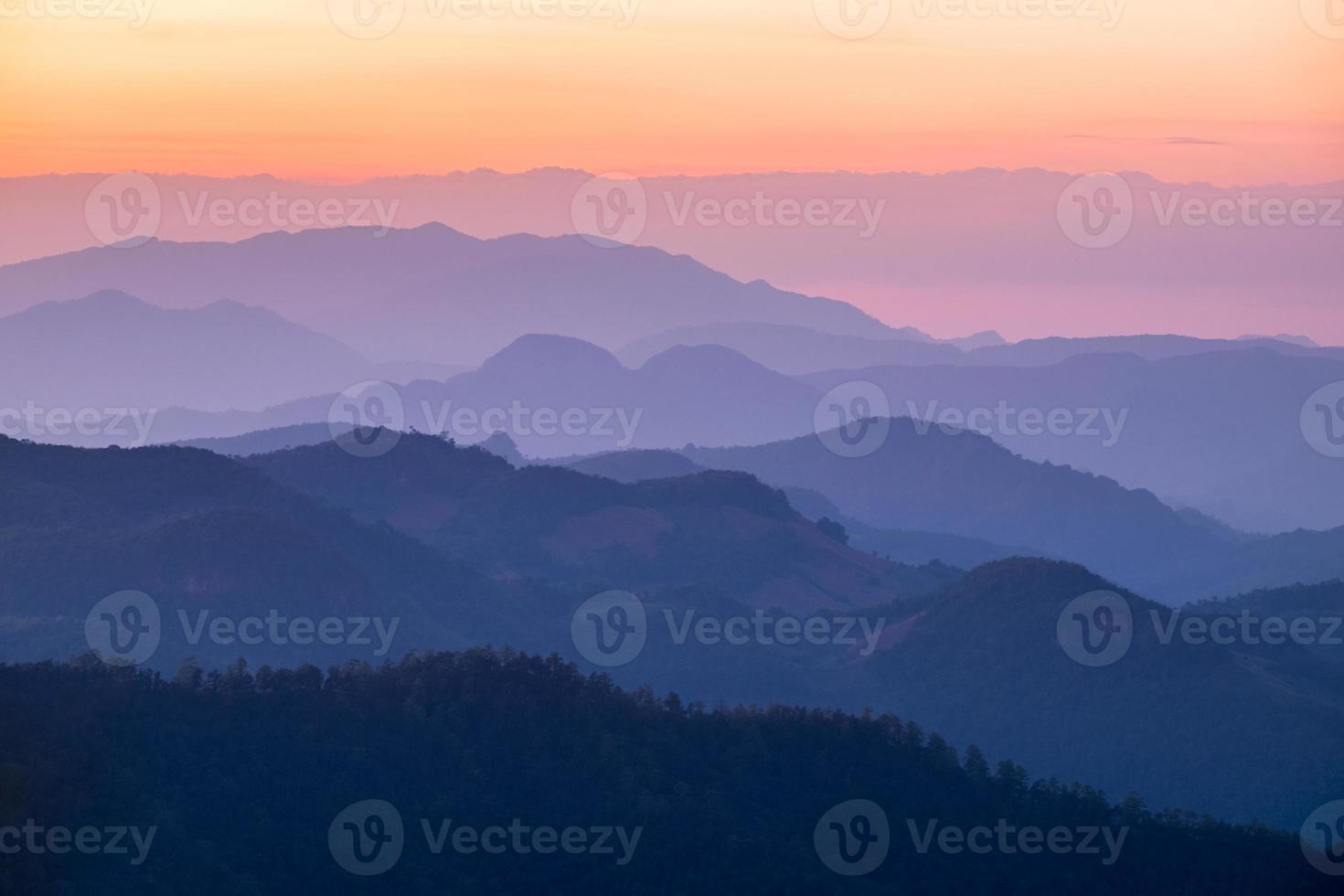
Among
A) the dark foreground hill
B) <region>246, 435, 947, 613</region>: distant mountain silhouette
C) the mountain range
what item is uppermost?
<region>246, 435, 947, 613</region>: distant mountain silhouette

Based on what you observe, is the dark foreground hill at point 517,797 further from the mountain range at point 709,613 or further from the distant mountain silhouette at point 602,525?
the distant mountain silhouette at point 602,525

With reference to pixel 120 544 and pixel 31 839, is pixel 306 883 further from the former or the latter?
pixel 120 544

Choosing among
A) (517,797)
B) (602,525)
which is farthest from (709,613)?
(517,797)

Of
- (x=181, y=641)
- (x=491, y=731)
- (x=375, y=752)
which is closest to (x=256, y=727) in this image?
(x=375, y=752)

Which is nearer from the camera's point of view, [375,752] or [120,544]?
[375,752]

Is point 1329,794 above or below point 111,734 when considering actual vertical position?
above

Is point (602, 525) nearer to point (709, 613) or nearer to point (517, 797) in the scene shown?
point (709, 613)

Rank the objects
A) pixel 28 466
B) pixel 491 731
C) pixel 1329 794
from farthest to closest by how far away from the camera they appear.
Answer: pixel 28 466 < pixel 1329 794 < pixel 491 731

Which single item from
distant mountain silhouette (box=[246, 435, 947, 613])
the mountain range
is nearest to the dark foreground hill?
the mountain range

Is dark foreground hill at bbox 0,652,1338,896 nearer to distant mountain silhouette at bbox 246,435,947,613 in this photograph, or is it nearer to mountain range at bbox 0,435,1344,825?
mountain range at bbox 0,435,1344,825
